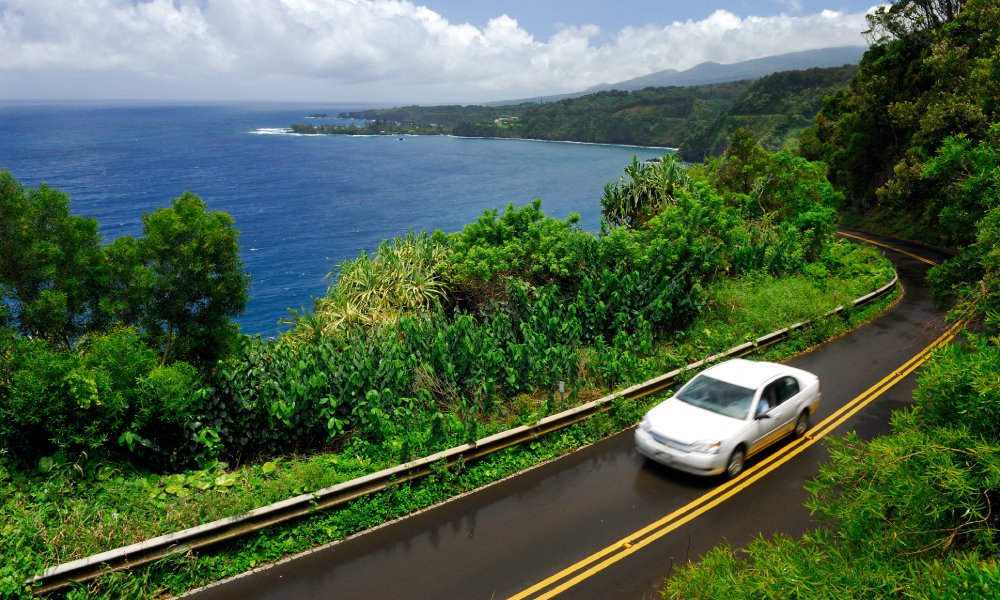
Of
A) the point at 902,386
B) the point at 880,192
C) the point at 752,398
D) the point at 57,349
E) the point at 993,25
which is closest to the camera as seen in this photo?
the point at 57,349

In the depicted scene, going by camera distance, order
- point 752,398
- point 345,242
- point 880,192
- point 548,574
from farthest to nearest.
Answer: point 345,242 → point 880,192 → point 752,398 → point 548,574

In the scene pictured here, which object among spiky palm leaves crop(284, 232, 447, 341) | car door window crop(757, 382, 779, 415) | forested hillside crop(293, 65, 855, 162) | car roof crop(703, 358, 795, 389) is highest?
forested hillside crop(293, 65, 855, 162)

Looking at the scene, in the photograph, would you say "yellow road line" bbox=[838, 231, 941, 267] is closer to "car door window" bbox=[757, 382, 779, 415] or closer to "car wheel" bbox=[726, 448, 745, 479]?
"car door window" bbox=[757, 382, 779, 415]

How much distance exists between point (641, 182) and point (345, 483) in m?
19.2

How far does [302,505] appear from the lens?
8578mm

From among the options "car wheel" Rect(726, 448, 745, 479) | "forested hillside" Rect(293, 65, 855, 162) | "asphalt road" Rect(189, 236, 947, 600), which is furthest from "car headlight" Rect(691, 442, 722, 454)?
"forested hillside" Rect(293, 65, 855, 162)

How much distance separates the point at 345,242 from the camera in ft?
200

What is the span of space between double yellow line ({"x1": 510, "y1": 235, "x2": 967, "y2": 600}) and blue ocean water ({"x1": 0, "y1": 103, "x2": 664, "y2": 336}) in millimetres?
23854

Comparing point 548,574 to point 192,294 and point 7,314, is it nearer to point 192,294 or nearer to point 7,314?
point 192,294

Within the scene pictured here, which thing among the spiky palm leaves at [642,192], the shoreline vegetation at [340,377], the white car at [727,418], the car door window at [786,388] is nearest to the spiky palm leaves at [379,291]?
the shoreline vegetation at [340,377]

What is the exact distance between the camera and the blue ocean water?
188ft

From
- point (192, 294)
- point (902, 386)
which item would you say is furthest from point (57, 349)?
point (902, 386)

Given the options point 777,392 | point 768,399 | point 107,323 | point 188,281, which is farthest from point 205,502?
point 777,392

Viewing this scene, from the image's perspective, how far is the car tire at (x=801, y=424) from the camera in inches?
450
